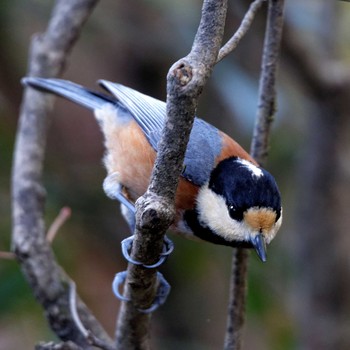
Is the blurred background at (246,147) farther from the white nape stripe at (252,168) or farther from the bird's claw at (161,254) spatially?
the bird's claw at (161,254)

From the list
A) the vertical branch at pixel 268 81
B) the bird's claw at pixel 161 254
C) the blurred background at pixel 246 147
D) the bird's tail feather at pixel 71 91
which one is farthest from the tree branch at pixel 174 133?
the blurred background at pixel 246 147

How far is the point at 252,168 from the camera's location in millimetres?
2334

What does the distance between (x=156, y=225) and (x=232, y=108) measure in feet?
7.26

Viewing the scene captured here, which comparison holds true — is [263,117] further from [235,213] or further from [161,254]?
[161,254]

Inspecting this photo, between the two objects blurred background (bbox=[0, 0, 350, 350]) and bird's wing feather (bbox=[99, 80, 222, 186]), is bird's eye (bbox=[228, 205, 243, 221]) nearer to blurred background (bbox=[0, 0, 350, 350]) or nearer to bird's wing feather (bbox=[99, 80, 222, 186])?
bird's wing feather (bbox=[99, 80, 222, 186])

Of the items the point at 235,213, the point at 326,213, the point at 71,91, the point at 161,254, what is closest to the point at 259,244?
the point at 235,213

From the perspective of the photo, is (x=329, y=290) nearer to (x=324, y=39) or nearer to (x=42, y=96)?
(x=324, y=39)

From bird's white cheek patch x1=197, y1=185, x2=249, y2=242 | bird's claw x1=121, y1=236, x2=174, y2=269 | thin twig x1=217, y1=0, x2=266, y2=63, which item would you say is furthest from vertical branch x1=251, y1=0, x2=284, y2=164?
bird's claw x1=121, y1=236, x2=174, y2=269

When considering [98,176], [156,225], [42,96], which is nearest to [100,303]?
[98,176]

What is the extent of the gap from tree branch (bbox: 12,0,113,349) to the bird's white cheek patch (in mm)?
501

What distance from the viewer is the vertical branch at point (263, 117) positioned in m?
2.36

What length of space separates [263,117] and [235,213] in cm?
37

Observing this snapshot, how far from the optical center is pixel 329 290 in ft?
11.9

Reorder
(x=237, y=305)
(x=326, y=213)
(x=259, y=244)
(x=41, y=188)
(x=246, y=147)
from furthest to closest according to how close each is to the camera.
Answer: (x=246, y=147) < (x=326, y=213) < (x=41, y=188) < (x=237, y=305) < (x=259, y=244)
